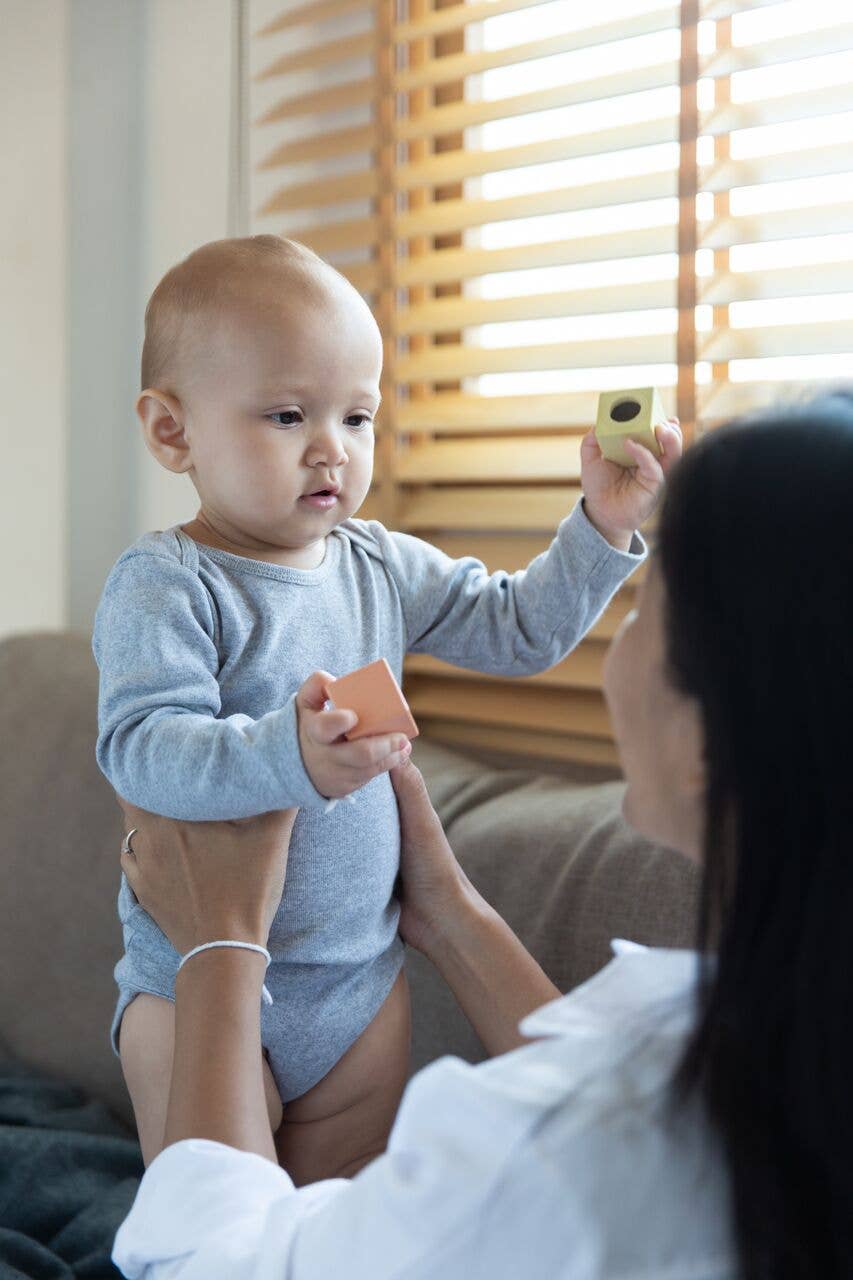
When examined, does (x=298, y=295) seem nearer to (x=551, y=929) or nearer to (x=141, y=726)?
(x=141, y=726)

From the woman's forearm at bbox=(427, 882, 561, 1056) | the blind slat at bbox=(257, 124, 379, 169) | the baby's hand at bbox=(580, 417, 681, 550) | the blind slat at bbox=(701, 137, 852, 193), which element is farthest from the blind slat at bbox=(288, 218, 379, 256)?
the woman's forearm at bbox=(427, 882, 561, 1056)

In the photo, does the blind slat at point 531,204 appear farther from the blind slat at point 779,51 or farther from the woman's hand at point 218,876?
the woman's hand at point 218,876

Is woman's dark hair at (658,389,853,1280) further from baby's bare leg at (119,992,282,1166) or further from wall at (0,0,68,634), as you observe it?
wall at (0,0,68,634)

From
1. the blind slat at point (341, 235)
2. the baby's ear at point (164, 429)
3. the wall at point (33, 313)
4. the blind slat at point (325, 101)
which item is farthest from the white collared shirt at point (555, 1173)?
the wall at point (33, 313)

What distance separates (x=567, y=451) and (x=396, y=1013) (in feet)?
3.16

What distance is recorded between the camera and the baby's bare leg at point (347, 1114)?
3.63 feet

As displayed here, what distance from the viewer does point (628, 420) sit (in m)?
1.03

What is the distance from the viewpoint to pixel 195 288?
3.48 ft

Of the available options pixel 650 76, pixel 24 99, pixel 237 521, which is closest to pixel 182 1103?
pixel 237 521

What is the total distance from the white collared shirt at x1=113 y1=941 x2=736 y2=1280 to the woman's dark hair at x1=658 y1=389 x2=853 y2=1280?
2 cm

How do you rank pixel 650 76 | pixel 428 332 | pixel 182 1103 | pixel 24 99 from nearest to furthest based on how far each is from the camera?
pixel 182 1103
pixel 650 76
pixel 428 332
pixel 24 99

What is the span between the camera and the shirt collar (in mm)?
644

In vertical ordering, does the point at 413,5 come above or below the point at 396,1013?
above

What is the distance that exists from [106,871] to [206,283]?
42.5 inches
